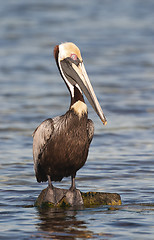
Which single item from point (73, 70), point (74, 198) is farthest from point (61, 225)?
point (73, 70)

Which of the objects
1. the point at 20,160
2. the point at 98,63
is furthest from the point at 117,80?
the point at 20,160

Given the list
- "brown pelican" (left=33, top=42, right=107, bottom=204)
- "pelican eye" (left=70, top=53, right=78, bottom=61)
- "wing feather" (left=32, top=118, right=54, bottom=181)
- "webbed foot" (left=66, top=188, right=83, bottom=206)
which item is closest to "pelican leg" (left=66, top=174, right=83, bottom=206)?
"webbed foot" (left=66, top=188, right=83, bottom=206)

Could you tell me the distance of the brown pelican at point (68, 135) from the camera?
24.1ft

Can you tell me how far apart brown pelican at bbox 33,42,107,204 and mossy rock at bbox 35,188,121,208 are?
17cm

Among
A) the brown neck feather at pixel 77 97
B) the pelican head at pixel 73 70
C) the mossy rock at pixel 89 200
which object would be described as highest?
the pelican head at pixel 73 70

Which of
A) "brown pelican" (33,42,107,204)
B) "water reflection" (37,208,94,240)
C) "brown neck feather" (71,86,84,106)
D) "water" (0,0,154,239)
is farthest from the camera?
"brown neck feather" (71,86,84,106)

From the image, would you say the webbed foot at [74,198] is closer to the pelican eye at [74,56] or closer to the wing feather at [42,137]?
the wing feather at [42,137]

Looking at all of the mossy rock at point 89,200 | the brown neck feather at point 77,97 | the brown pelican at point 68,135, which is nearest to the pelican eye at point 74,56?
the brown pelican at point 68,135

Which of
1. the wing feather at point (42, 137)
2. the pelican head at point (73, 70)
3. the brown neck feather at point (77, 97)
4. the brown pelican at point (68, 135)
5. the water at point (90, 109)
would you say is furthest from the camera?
the pelican head at point (73, 70)

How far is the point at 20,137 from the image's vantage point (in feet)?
37.9

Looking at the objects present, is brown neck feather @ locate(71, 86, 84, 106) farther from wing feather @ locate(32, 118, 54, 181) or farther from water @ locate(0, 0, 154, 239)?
water @ locate(0, 0, 154, 239)

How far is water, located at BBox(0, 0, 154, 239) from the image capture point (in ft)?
22.4

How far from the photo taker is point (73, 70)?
7.84m

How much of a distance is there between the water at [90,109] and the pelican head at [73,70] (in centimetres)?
134
